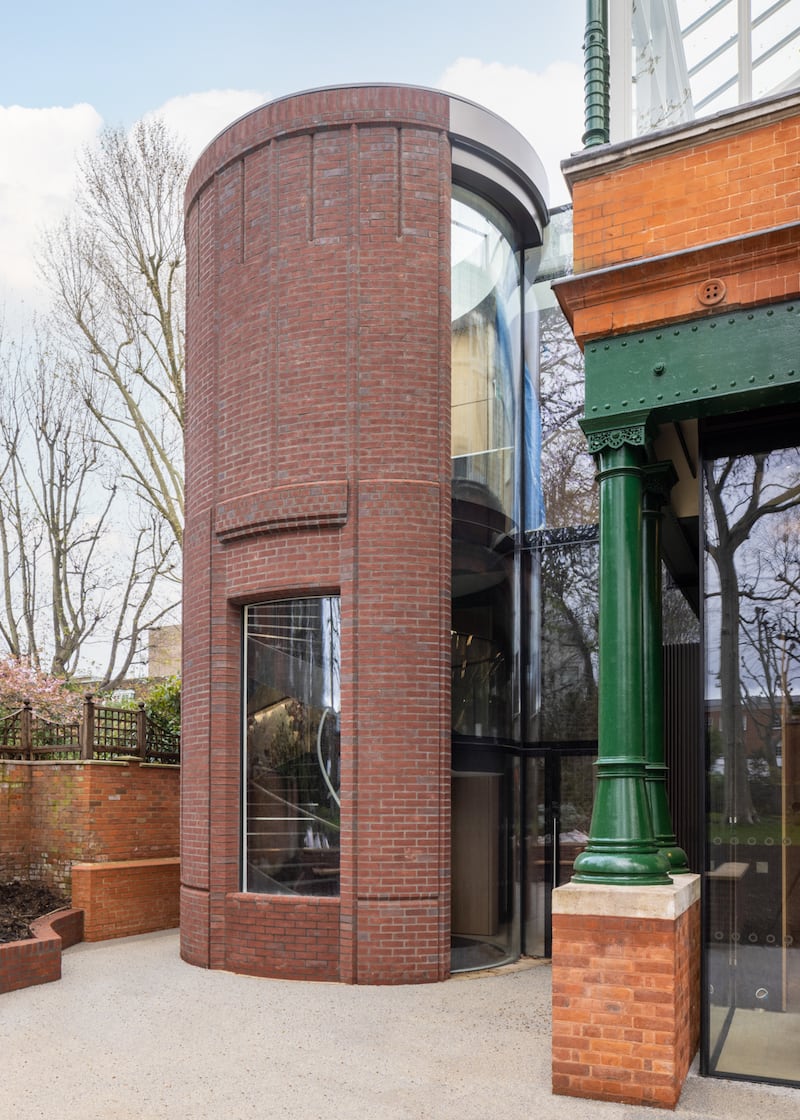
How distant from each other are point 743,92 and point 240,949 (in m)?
8.12

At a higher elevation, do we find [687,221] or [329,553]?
[687,221]

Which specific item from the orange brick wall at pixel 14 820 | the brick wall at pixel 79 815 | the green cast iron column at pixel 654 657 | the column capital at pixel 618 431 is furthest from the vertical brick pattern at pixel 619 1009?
the orange brick wall at pixel 14 820

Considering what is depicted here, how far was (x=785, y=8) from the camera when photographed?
261 inches

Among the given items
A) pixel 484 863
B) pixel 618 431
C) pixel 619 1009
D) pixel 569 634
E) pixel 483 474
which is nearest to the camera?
pixel 619 1009

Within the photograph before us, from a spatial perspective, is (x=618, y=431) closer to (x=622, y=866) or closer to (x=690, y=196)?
(x=690, y=196)

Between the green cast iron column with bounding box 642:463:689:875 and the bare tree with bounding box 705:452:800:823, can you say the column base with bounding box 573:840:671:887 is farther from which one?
the green cast iron column with bounding box 642:463:689:875

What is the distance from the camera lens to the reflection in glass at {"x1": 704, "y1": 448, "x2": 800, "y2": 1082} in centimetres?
646

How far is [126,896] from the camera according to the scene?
12.5 m

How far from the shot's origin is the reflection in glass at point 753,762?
21.2ft

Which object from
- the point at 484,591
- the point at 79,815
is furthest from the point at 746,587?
the point at 79,815

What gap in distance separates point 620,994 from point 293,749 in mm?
4763

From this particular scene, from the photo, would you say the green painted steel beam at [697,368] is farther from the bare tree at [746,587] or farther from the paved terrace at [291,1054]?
the paved terrace at [291,1054]

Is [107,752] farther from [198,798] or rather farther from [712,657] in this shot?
[712,657]

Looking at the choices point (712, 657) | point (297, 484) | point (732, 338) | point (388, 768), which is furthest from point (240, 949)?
point (732, 338)
